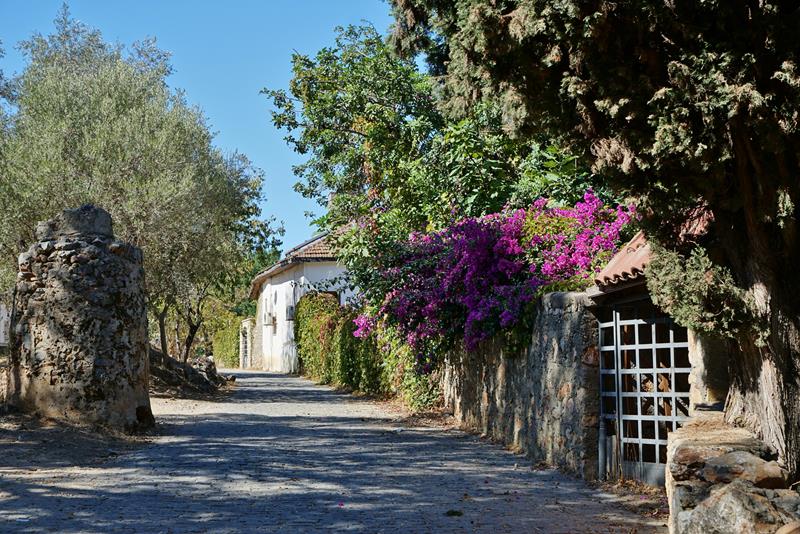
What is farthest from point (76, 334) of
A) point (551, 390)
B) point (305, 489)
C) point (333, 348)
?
point (333, 348)

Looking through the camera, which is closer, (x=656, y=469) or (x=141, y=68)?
(x=656, y=469)

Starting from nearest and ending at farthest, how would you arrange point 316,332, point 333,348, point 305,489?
point 305,489
point 333,348
point 316,332

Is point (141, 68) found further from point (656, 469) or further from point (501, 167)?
point (656, 469)

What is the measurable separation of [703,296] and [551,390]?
453cm

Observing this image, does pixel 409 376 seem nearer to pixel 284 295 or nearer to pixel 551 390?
pixel 551 390

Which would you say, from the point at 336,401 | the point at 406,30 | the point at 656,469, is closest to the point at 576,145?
the point at 656,469

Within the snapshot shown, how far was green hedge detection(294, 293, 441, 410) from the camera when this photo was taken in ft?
58.3

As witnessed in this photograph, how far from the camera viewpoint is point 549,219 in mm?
12547

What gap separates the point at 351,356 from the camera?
24.9 metres

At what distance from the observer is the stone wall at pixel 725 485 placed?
5.04 meters

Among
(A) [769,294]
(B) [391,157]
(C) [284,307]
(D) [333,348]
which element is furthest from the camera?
(C) [284,307]

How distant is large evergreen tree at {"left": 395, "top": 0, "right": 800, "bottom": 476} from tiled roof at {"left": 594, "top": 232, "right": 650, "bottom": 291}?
1103 millimetres

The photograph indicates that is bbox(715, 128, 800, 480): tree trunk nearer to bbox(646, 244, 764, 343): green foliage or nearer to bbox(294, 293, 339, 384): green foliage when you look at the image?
bbox(646, 244, 764, 343): green foliage

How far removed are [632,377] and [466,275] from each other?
4386mm
